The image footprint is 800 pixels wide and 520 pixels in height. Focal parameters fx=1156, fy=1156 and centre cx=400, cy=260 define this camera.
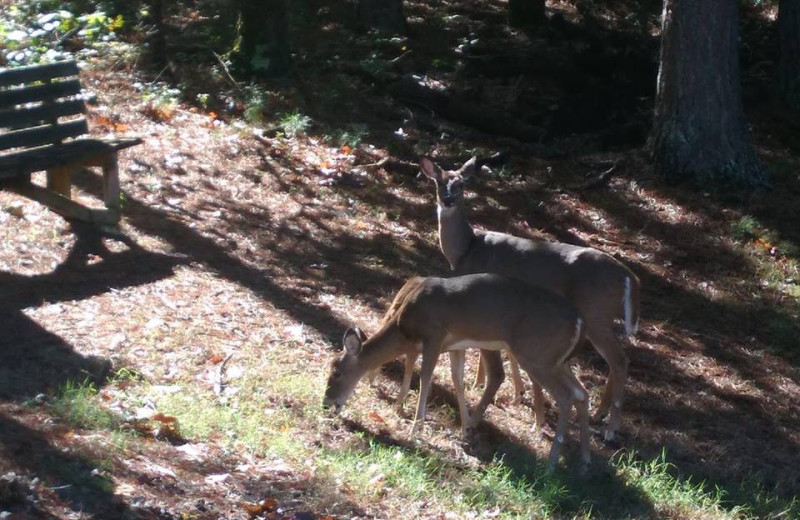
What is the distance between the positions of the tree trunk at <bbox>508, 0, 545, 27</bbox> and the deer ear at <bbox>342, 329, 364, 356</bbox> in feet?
43.1

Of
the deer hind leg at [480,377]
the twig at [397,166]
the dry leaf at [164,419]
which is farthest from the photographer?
the twig at [397,166]

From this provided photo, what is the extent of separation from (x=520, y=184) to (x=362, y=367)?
6509 mm

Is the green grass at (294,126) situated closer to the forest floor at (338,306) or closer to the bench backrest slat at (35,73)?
the forest floor at (338,306)

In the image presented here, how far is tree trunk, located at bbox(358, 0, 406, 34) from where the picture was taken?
63.3 feet

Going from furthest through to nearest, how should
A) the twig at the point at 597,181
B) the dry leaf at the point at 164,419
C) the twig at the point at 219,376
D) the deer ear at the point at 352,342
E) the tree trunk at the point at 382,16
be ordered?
1. the tree trunk at the point at 382,16
2. the twig at the point at 597,181
3. the deer ear at the point at 352,342
4. the twig at the point at 219,376
5. the dry leaf at the point at 164,419

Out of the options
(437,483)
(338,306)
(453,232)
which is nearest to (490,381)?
(437,483)

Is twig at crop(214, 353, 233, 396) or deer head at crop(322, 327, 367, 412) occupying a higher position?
deer head at crop(322, 327, 367, 412)

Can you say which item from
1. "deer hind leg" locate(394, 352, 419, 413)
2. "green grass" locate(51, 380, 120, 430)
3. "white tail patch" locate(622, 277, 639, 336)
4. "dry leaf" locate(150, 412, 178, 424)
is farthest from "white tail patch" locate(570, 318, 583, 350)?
"green grass" locate(51, 380, 120, 430)

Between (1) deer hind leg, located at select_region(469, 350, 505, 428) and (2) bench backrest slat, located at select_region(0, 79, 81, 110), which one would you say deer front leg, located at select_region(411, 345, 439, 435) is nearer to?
(1) deer hind leg, located at select_region(469, 350, 505, 428)

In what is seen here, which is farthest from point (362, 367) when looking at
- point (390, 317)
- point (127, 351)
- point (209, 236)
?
point (209, 236)

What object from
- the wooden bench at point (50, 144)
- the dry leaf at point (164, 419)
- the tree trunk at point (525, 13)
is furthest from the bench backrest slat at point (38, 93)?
the tree trunk at point (525, 13)

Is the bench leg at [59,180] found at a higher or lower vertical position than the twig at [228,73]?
lower

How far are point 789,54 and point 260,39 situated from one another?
24.6 ft

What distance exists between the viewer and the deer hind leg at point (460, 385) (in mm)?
8383
